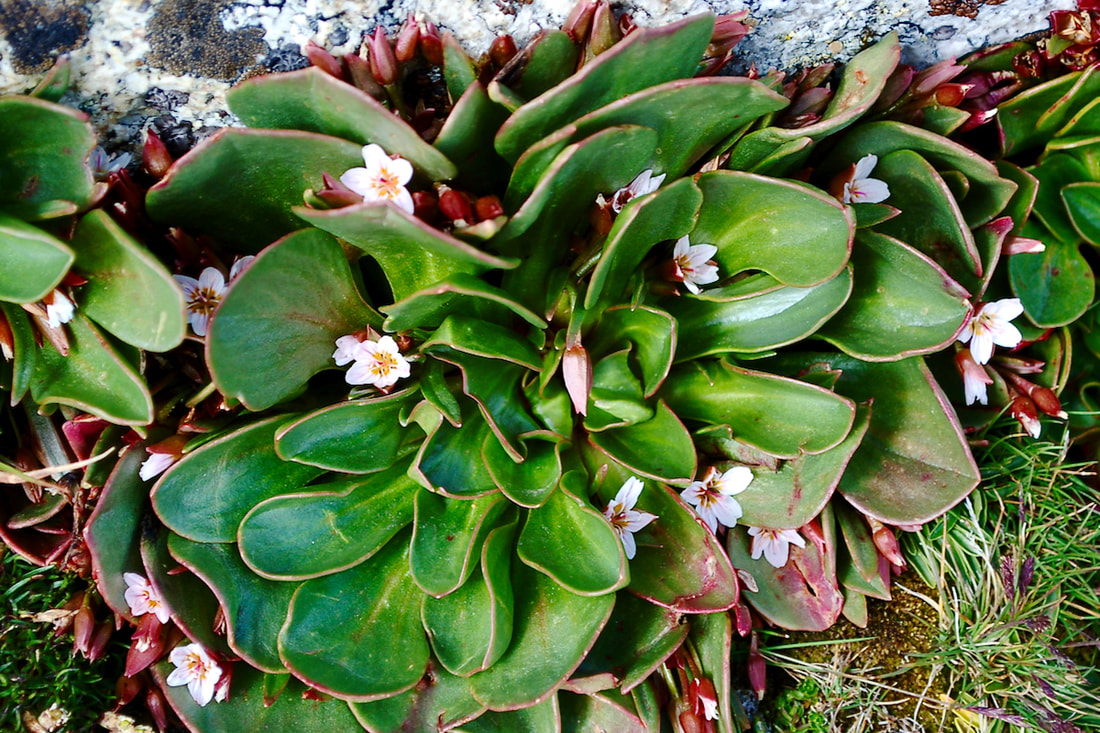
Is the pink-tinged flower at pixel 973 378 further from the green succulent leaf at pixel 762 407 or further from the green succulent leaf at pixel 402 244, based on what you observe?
the green succulent leaf at pixel 402 244

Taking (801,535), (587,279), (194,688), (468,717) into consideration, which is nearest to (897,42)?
(587,279)

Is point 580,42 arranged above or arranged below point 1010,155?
above

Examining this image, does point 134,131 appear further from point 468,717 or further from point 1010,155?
point 1010,155

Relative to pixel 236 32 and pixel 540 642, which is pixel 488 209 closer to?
pixel 236 32

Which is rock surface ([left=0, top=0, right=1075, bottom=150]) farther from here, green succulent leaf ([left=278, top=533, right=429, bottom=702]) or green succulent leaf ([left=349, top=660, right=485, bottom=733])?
green succulent leaf ([left=349, top=660, right=485, bottom=733])

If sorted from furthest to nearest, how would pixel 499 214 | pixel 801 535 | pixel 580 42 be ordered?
1. pixel 801 535
2. pixel 580 42
3. pixel 499 214
